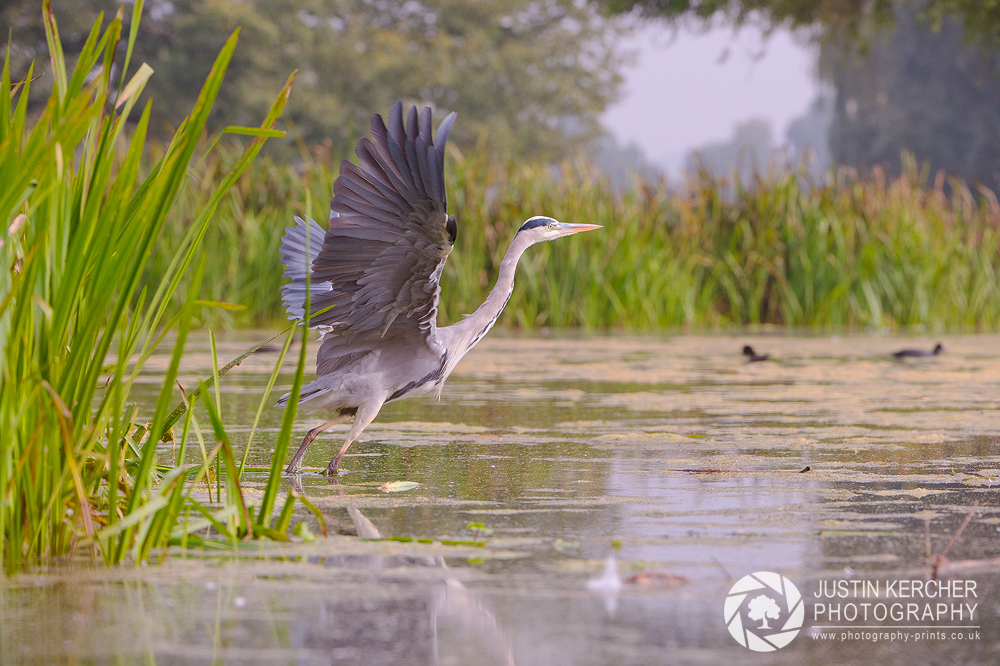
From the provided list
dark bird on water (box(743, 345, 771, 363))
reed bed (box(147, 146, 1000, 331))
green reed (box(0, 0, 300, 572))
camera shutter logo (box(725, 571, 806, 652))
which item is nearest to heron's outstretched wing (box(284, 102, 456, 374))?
green reed (box(0, 0, 300, 572))

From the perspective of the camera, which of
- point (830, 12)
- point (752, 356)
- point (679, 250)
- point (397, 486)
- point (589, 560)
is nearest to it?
point (589, 560)

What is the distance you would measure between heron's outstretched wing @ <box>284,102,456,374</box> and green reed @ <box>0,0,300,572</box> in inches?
27.2

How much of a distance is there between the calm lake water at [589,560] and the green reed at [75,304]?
0.14 metres

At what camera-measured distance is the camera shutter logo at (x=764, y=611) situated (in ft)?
5.78

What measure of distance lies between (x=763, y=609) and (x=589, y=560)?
39cm

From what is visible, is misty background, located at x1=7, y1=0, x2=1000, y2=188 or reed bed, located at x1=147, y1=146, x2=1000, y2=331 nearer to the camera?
reed bed, located at x1=147, y1=146, x2=1000, y2=331

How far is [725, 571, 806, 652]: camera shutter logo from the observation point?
1.76m

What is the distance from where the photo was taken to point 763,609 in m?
1.88

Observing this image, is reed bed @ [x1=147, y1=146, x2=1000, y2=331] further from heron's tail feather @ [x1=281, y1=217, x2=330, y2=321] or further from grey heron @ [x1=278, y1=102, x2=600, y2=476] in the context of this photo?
grey heron @ [x1=278, y1=102, x2=600, y2=476]

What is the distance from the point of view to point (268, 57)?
2766 centimetres

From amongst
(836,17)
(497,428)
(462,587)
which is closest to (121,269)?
(462,587)

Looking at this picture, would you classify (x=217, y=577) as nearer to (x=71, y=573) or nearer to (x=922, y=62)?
(x=71, y=573)

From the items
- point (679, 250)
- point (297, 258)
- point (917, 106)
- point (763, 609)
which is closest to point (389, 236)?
point (297, 258)

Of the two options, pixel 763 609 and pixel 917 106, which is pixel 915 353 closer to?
pixel 763 609
